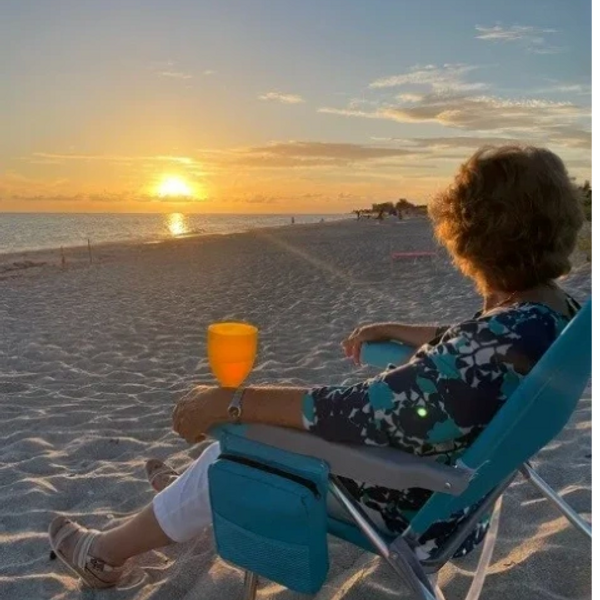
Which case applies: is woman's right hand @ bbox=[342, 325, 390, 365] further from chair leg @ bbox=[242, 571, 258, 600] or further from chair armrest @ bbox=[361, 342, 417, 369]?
chair leg @ bbox=[242, 571, 258, 600]

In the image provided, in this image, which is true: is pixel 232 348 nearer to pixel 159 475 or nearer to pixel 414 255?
pixel 159 475

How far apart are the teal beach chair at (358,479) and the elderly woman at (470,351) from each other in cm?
7

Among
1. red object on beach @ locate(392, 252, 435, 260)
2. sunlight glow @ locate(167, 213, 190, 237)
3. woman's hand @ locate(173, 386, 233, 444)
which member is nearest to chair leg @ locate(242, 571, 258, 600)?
woman's hand @ locate(173, 386, 233, 444)

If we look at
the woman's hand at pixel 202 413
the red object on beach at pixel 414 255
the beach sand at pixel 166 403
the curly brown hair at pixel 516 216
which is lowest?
the beach sand at pixel 166 403

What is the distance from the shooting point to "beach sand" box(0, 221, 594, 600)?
2.57 m

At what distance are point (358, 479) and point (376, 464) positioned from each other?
0.22ft

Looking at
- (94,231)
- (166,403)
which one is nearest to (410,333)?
(166,403)

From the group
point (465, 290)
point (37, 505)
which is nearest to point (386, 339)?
point (37, 505)

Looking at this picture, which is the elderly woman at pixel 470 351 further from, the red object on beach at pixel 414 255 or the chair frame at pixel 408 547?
the red object on beach at pixel 414 255

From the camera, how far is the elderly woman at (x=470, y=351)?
5.57ft

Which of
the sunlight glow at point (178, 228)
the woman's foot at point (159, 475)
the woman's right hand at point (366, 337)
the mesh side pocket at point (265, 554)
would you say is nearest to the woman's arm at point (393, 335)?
the woman's right hand at point (366, 337)

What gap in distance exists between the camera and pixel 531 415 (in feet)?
5.24

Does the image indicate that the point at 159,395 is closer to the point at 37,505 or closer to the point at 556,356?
the point at 37,505

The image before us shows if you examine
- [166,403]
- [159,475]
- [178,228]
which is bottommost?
[166,403]
